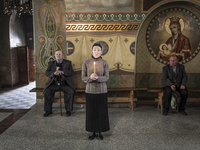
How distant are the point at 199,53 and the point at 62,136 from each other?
4.53m

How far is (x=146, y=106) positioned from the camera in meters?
5.20

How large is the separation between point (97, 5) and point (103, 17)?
0.36m

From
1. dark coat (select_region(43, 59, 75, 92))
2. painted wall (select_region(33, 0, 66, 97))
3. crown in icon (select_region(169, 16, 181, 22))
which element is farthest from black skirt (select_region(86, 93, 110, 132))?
crown in icon (select_region(169, 16, 181, 22))

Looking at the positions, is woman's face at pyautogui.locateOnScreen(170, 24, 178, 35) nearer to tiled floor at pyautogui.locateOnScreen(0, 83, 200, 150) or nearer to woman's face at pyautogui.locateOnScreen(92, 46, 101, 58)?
tiled floor at pyautogui.locateOnScreen(0, 83, 200, 150)

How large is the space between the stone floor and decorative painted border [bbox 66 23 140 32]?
228 centimetres

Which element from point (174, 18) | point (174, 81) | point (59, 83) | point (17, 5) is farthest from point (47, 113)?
point (17, 5)

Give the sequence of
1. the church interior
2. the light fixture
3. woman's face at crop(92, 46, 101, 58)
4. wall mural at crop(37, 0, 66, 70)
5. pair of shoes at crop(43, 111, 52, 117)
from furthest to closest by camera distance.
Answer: the light fixture → wall mural at crop(37, 0, 66, 70) → the church interior → pair of shoes at crop(43, 111, 52, 117) → woman's face at crop(92, 46, 101, 58)

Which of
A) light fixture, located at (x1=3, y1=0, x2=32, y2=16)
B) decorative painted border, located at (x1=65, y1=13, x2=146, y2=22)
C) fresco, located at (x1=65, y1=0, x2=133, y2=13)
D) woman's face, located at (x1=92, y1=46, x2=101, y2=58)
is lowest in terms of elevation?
→ woman's face, located at (x1=92, y1=46, x2=101, y2=58)

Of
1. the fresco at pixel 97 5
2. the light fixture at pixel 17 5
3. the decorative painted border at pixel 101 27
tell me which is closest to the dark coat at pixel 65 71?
the decorative painted border at pixel 101 27

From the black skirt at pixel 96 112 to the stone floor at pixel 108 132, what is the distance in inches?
9.4

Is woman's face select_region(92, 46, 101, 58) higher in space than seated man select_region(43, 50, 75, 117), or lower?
higher

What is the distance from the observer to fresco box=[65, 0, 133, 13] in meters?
4.94

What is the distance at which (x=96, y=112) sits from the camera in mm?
3029

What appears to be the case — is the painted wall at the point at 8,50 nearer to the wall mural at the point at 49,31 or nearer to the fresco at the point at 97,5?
the wall mural at the point at 49,31
